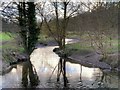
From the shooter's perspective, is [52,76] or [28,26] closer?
[28,26]

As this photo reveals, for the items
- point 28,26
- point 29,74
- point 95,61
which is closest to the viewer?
point 28,26

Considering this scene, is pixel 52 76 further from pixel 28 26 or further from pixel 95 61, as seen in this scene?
pixel 95 61

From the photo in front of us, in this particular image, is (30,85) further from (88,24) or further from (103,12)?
(103,12)

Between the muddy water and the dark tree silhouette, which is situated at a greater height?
the dark tree silhouette

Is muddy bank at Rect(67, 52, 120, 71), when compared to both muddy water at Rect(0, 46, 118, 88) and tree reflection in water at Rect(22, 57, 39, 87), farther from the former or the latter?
tree reflection in water at Rect(22, 57, 39, 87)

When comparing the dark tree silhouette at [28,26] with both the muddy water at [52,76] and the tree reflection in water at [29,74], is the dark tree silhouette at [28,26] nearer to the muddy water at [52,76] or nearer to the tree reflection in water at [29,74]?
the muddy water at [52,76]

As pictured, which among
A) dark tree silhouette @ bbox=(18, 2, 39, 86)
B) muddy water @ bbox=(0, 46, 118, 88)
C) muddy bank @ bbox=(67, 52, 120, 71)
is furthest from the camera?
muddy bank @ bbox=(67, 52, 120, 71)

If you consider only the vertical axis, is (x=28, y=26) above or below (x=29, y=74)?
above

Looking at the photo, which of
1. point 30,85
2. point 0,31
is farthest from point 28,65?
point 0,31

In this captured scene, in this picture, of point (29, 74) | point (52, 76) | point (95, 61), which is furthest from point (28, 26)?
point (95, 61)

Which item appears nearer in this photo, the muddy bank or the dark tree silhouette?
the dark tree silhouette

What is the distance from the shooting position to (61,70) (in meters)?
3.29

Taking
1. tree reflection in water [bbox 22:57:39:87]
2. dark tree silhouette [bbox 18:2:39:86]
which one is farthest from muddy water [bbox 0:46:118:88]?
dark tree silhouette [bbox 18:2:39:86]

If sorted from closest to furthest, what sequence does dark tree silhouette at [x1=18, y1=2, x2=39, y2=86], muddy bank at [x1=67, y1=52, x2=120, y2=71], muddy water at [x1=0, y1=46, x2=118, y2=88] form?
1. dark tree silhouette at [x1=18, y1=2, x2=39, y2=86]
2. muddy water at [x1=0, y1=46, x2=118, y2=88]
3. muddy bank at [x1=67, y1=52, x2=120, y2=71]
